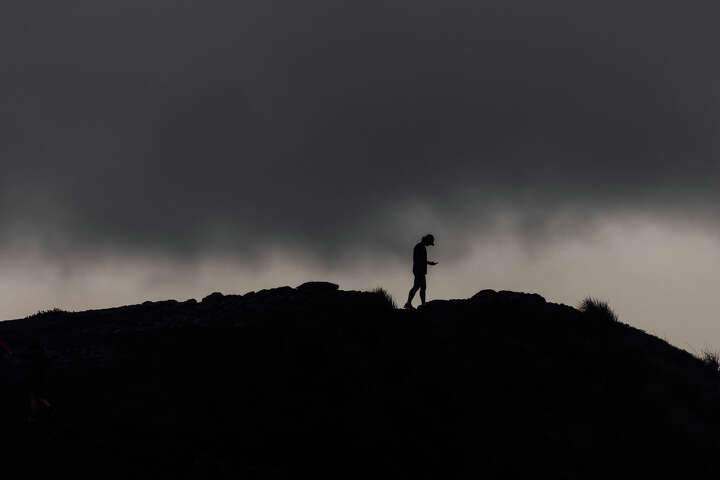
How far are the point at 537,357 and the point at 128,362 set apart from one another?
10861mm

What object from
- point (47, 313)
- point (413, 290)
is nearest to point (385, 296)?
point (413, 290)

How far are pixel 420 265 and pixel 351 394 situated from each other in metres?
6.93

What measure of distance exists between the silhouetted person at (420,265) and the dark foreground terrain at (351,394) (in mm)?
636

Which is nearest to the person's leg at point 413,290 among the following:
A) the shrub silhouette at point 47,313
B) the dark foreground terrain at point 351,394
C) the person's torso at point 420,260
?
the person's torso at point 420,260

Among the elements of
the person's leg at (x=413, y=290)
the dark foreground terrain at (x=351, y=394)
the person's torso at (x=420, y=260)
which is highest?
the person's torso at (x=420, y=260)

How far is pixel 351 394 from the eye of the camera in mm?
17297

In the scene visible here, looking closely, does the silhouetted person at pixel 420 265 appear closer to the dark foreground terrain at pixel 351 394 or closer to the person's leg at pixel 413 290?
the person's leg at pixel 413 290

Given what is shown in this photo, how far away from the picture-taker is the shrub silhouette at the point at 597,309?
23.6m

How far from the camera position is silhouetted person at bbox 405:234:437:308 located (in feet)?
76.3

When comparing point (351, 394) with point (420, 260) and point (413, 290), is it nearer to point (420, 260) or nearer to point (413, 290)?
point (413, 290)

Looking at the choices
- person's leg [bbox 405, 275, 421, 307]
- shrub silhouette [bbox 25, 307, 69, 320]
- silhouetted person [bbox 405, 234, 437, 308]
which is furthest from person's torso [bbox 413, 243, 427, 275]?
shrub silhouette [bbox 25, 307, 69, 320]

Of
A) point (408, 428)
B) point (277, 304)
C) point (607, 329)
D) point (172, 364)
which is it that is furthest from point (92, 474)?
point (607, 329)

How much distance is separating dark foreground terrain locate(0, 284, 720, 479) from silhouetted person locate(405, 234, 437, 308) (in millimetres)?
636

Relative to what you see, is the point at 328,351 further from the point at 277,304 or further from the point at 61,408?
the point at 61,408
